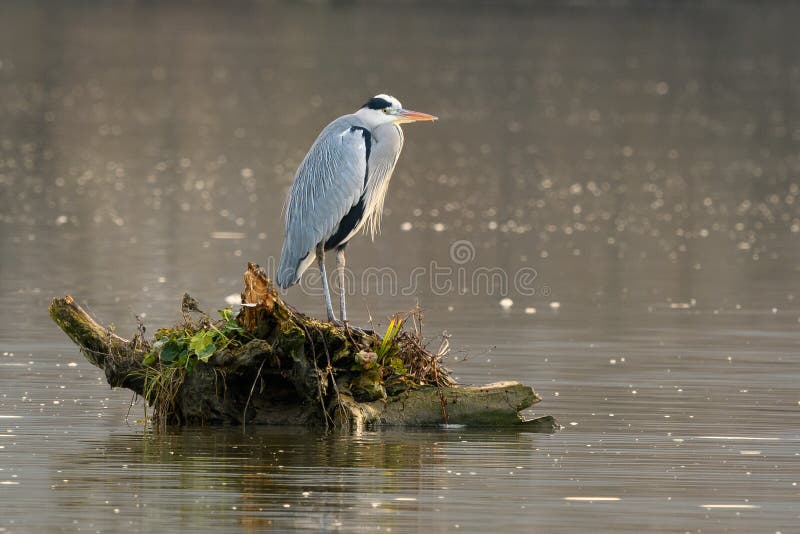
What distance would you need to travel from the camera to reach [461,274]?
20.2 meters

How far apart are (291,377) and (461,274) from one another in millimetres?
8771

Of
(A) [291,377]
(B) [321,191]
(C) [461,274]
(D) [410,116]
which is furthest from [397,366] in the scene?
(C) [461,274]

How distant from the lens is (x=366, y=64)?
5534 cm

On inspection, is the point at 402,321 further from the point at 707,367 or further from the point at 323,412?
the point at 707,367

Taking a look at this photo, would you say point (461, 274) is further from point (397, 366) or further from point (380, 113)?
point (397, 366)

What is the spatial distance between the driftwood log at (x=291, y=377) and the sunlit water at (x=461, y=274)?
0.19 metres

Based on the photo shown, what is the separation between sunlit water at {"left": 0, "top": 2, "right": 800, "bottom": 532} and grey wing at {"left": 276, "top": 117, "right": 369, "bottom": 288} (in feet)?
5.41

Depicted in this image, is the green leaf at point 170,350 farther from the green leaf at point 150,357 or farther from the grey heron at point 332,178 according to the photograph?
the grey heron at point 332,178

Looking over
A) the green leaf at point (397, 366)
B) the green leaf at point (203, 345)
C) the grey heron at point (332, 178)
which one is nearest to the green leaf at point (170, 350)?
the green leaf at point (203, 345)

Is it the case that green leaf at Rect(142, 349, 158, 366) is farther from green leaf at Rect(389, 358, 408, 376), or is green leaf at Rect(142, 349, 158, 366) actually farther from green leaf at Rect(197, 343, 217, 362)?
green leaf at Rect(389, 358, 408, 376)

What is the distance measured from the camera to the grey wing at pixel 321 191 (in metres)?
13.2

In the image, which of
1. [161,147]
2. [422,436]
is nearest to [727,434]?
[422,436]

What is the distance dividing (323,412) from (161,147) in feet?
76.4

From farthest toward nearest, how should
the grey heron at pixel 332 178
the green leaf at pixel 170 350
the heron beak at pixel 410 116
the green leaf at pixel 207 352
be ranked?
the grey heron at pixel 332 178 → the heron beak at pixel 410 116 → the green leaf at pixel 170 350 → the green leaf at pixel 207 352
